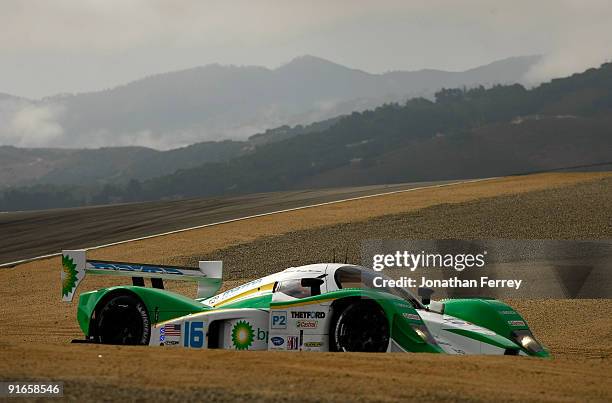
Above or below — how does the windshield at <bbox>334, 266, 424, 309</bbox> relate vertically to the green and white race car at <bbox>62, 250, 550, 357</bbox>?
above

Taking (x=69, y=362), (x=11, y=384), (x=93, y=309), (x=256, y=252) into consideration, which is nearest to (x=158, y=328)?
(x=93, y=309)

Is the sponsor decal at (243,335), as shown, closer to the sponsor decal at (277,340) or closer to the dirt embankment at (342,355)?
the sponsor decal at (277,340)

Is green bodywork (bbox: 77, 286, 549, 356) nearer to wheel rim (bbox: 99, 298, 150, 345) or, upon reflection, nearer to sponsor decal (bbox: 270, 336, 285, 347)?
wheel rim (bbox: 99, 298, 150, 345)

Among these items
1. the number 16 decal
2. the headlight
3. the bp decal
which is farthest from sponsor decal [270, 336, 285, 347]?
the headlight

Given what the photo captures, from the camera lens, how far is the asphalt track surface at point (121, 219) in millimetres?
32344

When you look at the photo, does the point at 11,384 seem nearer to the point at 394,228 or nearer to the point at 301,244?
the point at 301,244

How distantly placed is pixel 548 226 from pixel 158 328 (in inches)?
721

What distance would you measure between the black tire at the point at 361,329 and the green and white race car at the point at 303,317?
1 cm

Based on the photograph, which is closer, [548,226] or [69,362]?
[69,362]

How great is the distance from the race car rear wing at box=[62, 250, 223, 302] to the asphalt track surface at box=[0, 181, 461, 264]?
1730 cm

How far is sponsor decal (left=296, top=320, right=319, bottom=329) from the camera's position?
34.8 ft

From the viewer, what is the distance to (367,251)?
14.6m

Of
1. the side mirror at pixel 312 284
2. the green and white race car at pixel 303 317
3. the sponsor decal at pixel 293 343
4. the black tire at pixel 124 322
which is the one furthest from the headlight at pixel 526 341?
the black tire at pixel 124 322

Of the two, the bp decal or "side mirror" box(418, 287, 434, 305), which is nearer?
the bp decal
